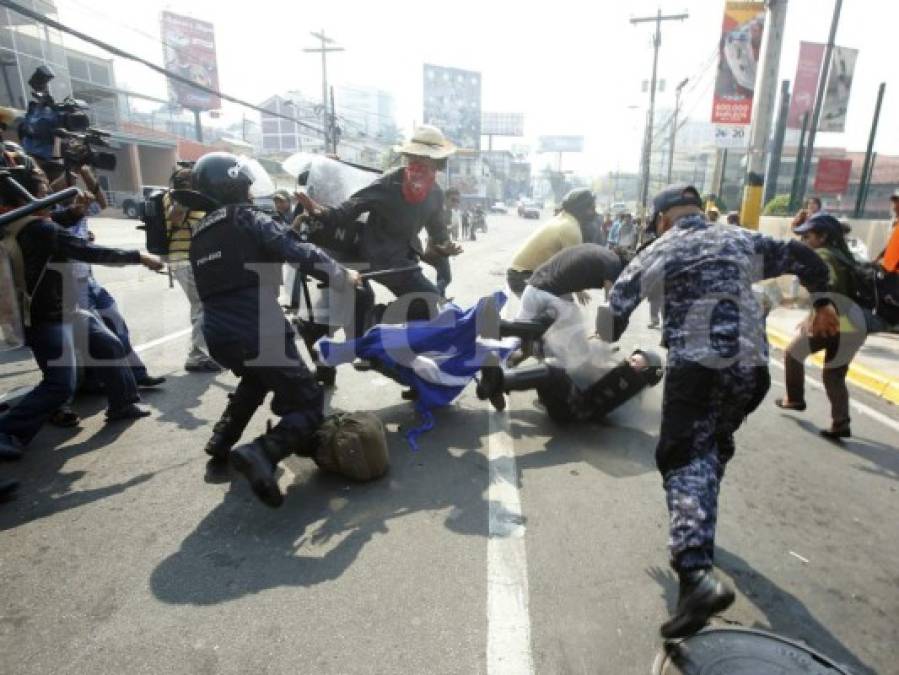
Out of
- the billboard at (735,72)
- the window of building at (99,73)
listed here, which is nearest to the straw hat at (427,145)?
the billboard at (735,72)

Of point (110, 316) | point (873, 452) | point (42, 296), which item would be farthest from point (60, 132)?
point (873, 452)

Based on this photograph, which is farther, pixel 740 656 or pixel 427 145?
pixel 427 145

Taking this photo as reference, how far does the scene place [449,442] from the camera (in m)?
3.94

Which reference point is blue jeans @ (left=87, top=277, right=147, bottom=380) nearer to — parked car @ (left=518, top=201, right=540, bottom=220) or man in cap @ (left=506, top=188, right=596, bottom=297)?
man in cap @ (left=506, top=188, right=596, bottom=297)

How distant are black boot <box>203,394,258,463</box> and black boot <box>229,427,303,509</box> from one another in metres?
0.51

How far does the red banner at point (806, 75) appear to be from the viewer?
2247 centimetres

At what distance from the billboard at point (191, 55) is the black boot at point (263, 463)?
47.7m

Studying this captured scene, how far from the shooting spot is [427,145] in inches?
179

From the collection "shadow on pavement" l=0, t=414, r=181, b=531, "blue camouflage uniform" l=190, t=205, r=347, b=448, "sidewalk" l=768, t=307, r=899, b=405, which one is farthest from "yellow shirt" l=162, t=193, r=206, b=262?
"sidewalk" l=768, t=307, r=899, b=405

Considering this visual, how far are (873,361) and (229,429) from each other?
693 cm

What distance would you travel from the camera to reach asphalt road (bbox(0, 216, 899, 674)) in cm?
208

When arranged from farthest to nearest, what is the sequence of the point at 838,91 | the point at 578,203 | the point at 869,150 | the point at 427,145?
the point at 838,91
the point at 869,150
the point at 578,203
the point at 427,145

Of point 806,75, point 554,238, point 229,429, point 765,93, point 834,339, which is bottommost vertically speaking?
point 229,429

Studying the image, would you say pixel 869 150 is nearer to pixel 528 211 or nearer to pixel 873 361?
pixel 873 361
